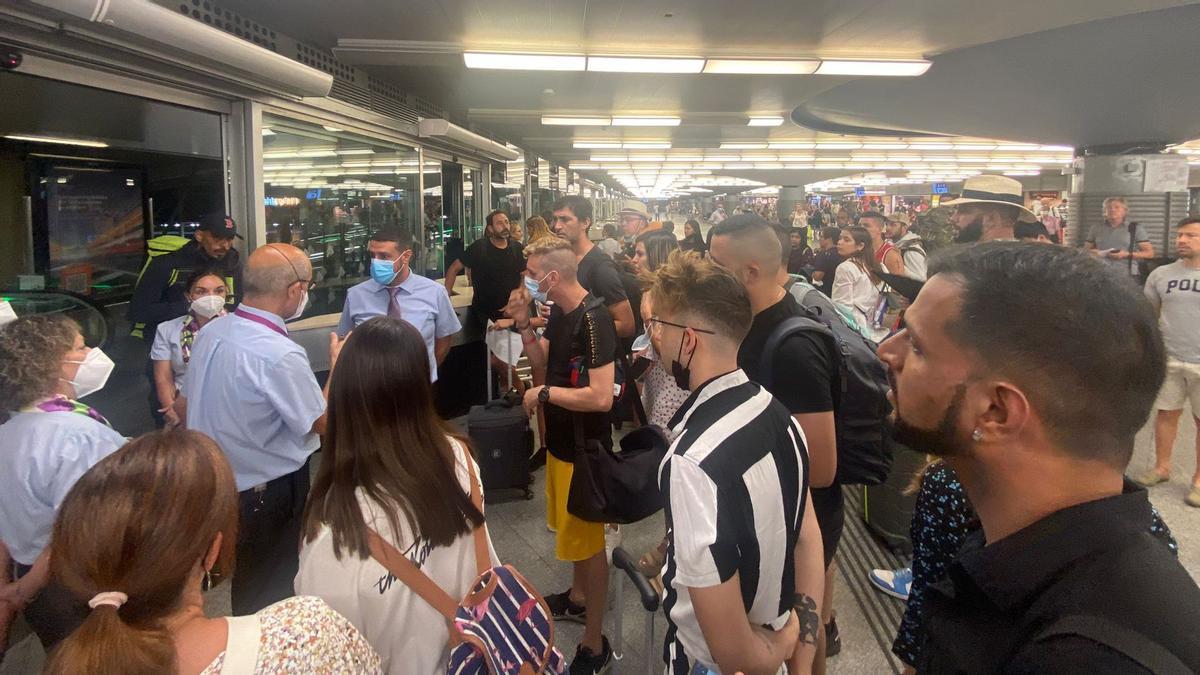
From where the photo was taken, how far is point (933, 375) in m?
0.97

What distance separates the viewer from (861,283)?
6289 mm

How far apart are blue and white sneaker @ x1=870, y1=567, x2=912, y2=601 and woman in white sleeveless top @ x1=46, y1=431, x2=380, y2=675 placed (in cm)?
314

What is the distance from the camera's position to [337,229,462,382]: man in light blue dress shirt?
4.10 metres

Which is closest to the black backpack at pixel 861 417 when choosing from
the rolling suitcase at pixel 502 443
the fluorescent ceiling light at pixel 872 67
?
the rolling suitcase at pixel 502 443

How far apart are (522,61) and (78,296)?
4248 mm

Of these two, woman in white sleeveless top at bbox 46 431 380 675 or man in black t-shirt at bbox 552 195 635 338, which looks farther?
man in black t-shirt at bbox 552 195 635 338

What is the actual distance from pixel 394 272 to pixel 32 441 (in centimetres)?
230

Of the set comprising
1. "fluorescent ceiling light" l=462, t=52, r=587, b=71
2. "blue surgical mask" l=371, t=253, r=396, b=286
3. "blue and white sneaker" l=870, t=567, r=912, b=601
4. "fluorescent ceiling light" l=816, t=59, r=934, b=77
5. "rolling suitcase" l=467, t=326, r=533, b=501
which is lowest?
Result: "blue and white sneaker" l=870, t=567, r=912, b=601

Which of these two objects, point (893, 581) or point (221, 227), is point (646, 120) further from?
point (893, 581)

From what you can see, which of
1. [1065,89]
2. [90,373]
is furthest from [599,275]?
[1065,89]

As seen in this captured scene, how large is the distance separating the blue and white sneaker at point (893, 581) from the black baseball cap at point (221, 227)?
4.45 m

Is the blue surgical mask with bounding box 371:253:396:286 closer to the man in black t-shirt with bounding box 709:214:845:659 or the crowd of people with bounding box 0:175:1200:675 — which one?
the crowd of people with bounding box 0:175:1200:675

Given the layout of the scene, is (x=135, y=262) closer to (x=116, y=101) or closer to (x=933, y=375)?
(x=116, y=101)

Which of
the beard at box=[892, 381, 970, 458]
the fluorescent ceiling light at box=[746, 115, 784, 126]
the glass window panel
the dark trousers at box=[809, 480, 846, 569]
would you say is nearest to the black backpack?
the dark trousers at box=[809, 480, 846, 569]
